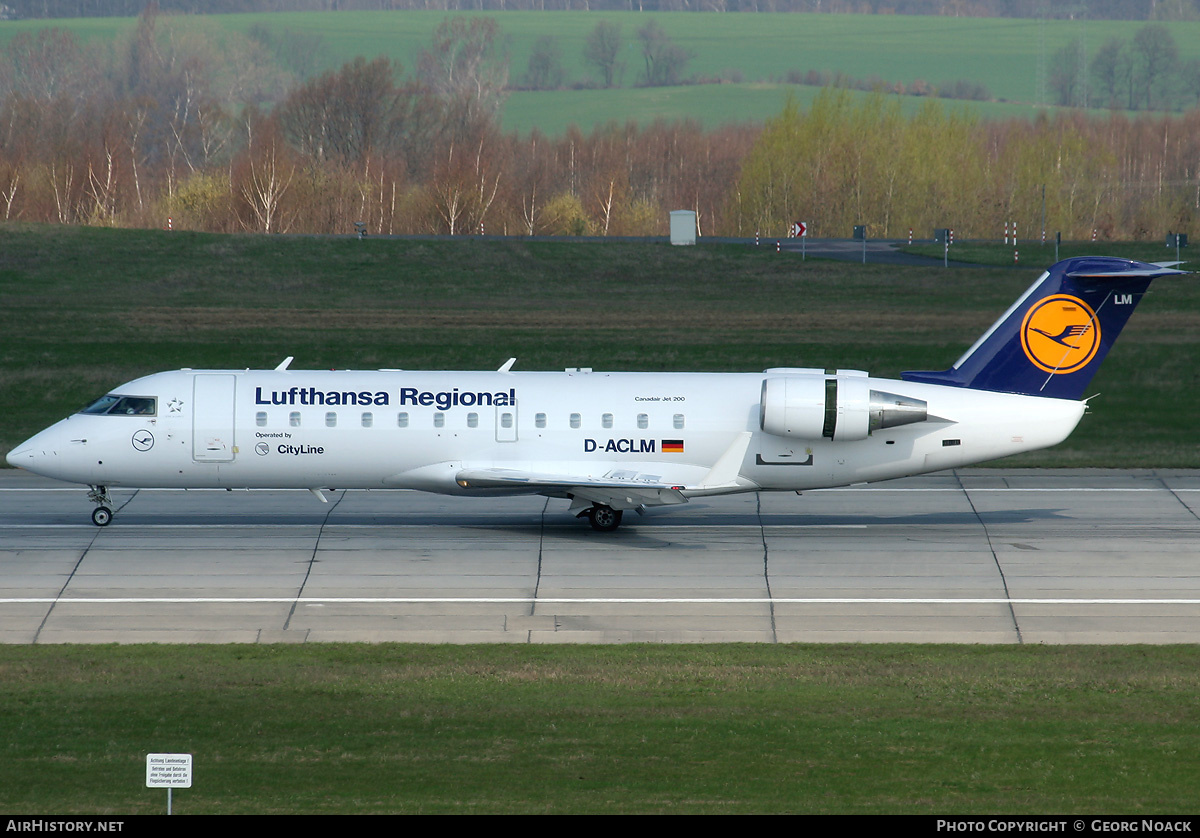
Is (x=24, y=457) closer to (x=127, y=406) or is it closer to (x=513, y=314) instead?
(x=127, y=406)

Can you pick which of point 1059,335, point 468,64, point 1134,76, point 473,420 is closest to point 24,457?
point 473,420

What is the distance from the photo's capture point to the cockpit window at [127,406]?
1140 inches

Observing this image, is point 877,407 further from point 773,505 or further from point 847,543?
point 773,505

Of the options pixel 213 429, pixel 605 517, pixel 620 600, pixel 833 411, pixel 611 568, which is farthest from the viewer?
pixel 605 517

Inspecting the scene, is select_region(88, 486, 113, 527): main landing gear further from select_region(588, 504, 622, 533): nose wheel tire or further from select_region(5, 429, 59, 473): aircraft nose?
select_region(588, 504, 622, 533): nose wheel tire

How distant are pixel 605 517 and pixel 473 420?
3675mm

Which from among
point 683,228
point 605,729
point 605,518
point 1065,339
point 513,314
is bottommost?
point 605,518

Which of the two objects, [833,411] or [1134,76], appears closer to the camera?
[833,411]

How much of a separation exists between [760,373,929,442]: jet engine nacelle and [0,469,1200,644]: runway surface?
2507mm

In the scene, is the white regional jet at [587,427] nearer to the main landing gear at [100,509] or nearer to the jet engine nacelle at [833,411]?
the jet engine nacelle at [833,411]

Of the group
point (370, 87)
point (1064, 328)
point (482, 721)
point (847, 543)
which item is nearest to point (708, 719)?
point (482, 721)

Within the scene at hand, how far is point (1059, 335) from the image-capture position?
29250 mm

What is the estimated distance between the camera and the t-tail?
29109 millimetres

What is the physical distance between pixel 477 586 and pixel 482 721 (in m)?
7.94
